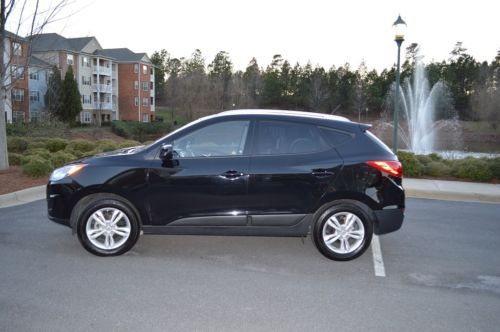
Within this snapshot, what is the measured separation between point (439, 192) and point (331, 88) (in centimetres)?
6324

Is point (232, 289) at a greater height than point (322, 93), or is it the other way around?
point (322, 93)

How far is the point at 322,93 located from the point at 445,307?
64.5 m

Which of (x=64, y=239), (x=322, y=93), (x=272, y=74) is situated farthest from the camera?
(x=272, y=74)

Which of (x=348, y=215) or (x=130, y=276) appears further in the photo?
(x=348, y=215)

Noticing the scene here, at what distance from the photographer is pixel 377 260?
18.2ft

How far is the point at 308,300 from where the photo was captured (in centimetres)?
428

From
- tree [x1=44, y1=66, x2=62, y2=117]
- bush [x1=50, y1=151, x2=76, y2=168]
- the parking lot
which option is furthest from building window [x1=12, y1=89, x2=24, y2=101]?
the parking lot

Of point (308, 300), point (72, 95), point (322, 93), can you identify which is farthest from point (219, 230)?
point (322, 93)

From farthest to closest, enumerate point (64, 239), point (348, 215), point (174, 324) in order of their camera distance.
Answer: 1. point (64, 239)
2. point (348, 215)
3. point (174, 324)

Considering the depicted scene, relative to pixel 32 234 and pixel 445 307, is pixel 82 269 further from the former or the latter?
pixel 445 307

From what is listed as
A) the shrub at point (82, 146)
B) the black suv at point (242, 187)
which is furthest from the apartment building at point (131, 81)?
the black suv at point (242, 187)

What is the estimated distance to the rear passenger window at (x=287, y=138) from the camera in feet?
17.7

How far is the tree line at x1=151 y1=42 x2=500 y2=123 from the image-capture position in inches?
2350

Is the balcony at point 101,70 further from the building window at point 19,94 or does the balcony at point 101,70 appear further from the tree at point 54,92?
the building window at point 19,94
